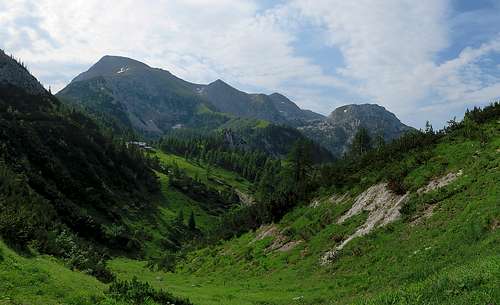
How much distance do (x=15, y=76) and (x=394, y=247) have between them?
635 ft

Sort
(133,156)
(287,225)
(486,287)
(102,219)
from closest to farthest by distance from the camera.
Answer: (486,287) < (287,225) < (102,219) < (133,156)

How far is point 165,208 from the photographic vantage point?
152125 millimetres

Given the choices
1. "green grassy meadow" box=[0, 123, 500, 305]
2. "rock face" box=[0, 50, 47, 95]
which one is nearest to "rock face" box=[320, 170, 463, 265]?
"green grassy meadow" box=[0, 123, 500, 305]

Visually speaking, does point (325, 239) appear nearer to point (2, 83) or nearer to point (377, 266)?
point (377, 266)

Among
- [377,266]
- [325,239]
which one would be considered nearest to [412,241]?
[377,266]

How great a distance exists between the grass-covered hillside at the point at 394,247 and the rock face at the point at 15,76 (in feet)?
529

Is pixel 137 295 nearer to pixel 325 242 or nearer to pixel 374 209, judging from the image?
pixel 325 242

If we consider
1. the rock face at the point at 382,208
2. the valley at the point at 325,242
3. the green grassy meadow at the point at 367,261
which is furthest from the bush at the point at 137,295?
the rock face at the point at 382,208

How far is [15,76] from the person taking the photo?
592 feet

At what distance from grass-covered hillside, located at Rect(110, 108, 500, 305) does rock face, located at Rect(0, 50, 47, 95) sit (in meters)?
161

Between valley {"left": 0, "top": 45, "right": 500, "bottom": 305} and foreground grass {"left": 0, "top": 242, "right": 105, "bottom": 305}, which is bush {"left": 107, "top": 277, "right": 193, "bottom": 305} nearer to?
valley {"left": 0, "top": 45, "right": 500, "bottom": 305}

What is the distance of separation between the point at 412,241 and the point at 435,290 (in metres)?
13.7

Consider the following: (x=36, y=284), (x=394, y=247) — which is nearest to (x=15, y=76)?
(x=36, y=284)

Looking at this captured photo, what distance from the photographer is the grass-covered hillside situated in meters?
18.7
